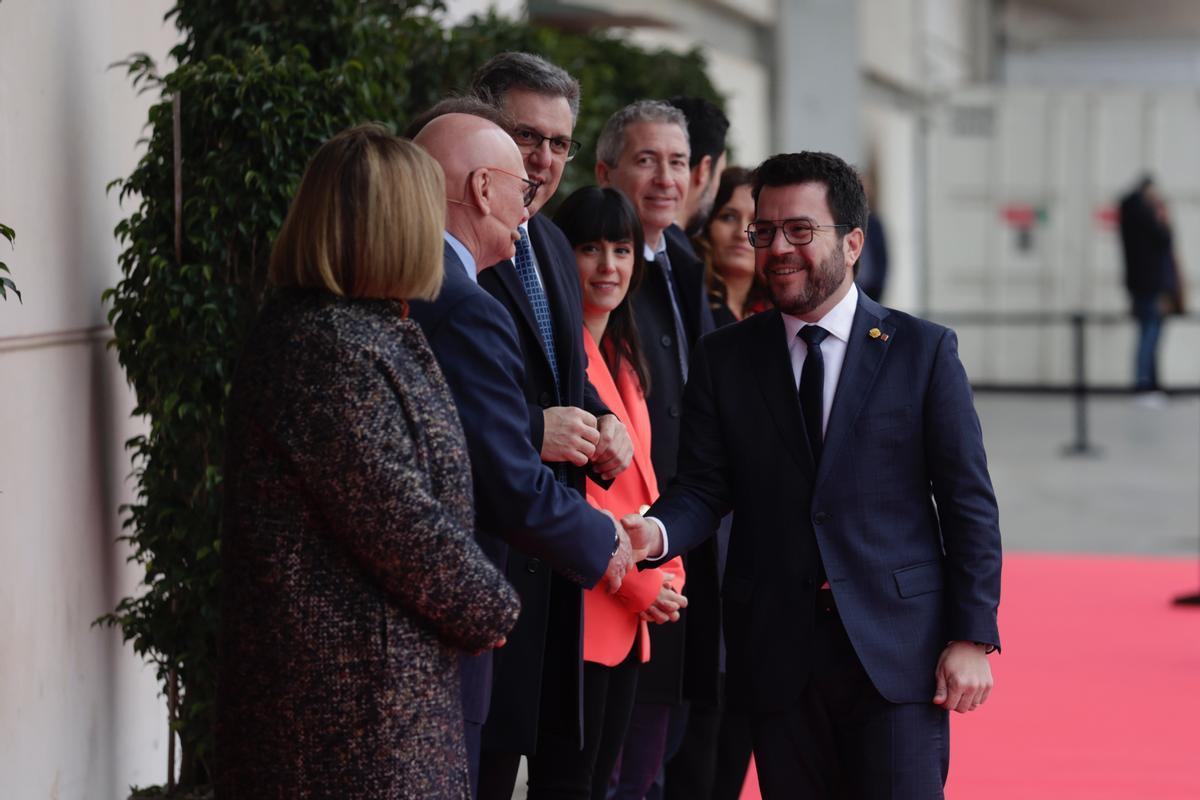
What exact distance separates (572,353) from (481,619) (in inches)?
35.1

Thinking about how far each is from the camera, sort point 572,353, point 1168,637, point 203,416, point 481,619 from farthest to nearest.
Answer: point 1168,637 < point 203,416 < point 572,353 < point 481,619

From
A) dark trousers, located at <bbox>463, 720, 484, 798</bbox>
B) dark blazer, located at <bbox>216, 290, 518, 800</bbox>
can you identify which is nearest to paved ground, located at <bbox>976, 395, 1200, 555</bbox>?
dark trousers, located at <bbox>463, 720, 484, 798</bbox>

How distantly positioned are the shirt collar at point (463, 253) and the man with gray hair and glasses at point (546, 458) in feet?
0.92

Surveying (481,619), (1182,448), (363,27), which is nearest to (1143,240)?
(1182,448)

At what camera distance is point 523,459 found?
8.29ft

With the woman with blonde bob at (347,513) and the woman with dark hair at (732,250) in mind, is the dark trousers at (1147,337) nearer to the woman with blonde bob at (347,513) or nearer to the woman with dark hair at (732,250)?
the woman with dark hair at (732,250)

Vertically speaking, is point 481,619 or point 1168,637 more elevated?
point 481,619

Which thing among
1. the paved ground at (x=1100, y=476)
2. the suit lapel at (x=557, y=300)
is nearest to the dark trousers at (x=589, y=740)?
the suit lapel at (x=557, y=300)

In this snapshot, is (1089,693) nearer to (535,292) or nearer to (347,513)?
(535,292)

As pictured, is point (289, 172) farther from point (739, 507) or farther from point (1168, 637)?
point (1168, 637)

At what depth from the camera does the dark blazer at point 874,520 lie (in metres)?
2.85

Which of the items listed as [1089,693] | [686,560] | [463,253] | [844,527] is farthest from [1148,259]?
[463,253]

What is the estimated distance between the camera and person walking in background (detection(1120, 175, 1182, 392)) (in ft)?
47.1

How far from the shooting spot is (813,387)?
2.98m
